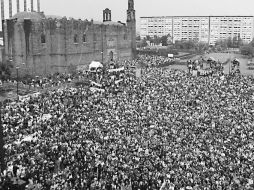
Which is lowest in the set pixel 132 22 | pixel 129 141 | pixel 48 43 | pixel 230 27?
pixel 129 141

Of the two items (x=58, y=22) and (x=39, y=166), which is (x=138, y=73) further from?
(x=39, y=166)

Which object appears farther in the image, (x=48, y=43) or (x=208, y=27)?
(x=208, y=27)

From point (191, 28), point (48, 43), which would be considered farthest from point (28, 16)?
point (191, 28)

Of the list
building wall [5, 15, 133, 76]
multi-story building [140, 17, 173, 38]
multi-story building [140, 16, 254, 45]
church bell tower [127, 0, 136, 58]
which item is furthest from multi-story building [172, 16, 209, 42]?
building wall [5, 15, 133, 76]

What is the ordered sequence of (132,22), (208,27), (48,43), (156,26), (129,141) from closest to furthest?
1. (129,141)
2. (48,43)
3. (132,22)
4. (208,27)
5. (156,26)

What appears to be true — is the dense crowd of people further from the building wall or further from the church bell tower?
the church bell tower

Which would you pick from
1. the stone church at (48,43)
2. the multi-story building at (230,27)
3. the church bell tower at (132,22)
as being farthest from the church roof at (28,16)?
the multi-story building at (230,27)

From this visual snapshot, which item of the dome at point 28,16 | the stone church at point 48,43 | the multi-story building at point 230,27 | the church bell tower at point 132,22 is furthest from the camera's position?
the multi-story building at point 230,27

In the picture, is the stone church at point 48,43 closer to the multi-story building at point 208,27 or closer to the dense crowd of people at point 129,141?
the dense crowd of people at point 129,141

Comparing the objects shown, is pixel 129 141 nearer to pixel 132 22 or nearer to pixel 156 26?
pixel 132 22
